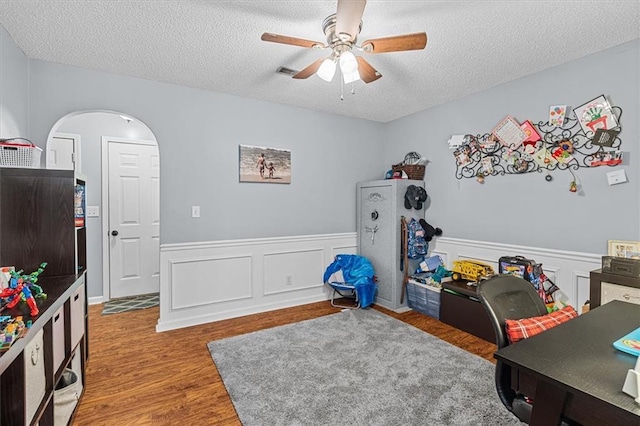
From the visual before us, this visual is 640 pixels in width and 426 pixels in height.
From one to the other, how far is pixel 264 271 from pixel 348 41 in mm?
2613

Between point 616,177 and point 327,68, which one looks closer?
point 327,68

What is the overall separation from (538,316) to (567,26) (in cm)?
193

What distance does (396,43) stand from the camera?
71.1 inches

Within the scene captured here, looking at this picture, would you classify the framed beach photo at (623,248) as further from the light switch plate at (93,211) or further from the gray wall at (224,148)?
the light switch plate at (93,211)

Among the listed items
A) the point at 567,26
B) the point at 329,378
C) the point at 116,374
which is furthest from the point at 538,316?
the point at 116,374

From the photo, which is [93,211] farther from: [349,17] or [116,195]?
[349,17]

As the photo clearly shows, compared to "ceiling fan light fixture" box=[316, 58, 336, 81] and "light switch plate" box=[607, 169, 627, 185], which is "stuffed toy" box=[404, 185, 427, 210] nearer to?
"light switch plate" box=[607, 169, 627, 185]

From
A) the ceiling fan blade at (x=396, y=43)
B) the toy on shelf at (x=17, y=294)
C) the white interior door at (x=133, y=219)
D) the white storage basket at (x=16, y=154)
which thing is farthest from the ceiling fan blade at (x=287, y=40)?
the white interior door at (x=133, y=219)

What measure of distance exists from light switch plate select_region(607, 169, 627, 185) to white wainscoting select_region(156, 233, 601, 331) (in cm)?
61

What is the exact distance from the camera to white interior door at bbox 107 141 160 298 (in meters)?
4.00

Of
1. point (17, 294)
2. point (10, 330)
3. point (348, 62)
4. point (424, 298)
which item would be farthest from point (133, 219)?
point (424, 298)

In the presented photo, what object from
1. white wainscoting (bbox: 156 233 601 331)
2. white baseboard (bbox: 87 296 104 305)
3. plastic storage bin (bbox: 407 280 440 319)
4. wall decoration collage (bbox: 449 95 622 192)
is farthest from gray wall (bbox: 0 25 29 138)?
wall decoration collage (bbox: 449 95 622 192)

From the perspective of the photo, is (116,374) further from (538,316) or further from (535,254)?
(535,254)

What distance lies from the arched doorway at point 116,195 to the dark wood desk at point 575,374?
13.1ft
